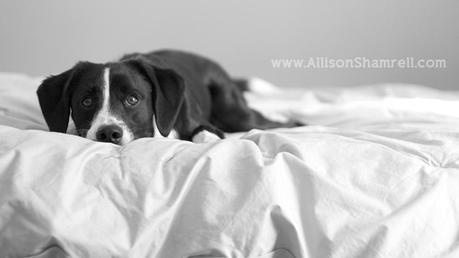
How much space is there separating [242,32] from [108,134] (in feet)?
7.68

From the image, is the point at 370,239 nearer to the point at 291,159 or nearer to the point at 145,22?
the point at 291,159

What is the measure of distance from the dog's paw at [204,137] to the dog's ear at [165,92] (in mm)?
153

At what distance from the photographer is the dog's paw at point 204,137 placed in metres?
2.15

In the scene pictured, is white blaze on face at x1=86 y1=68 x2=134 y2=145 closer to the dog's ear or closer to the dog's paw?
the dog's ear

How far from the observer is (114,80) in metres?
1.95

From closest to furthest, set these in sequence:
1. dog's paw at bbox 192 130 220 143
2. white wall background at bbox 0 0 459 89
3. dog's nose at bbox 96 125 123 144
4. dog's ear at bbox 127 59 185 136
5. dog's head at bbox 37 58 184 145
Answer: dog's nose at bbox 96 125 123 144 < dog's head at bbox 37 58 184 145 < dog's ear at bbox 127 59 185 136 < dog's paw at bbox 192 130 220 143 < white wall background at bbox 0 0 459 89

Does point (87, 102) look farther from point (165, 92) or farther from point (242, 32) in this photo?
point (242, 32)

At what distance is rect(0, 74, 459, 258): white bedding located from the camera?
1.25m

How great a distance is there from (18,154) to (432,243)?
0.97 metres

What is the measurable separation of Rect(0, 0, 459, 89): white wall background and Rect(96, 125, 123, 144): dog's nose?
84.0 inches

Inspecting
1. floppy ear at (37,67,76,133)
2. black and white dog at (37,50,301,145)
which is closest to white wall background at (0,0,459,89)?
black and white dog at (37,50,301,145)

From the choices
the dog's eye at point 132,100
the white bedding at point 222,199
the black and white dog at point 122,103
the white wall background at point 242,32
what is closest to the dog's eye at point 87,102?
the black and white dog at point 122,103

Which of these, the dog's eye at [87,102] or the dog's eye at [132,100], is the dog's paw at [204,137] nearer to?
the dog's eye at [132,100]

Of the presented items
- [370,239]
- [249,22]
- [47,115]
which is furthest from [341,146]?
[249,22]
